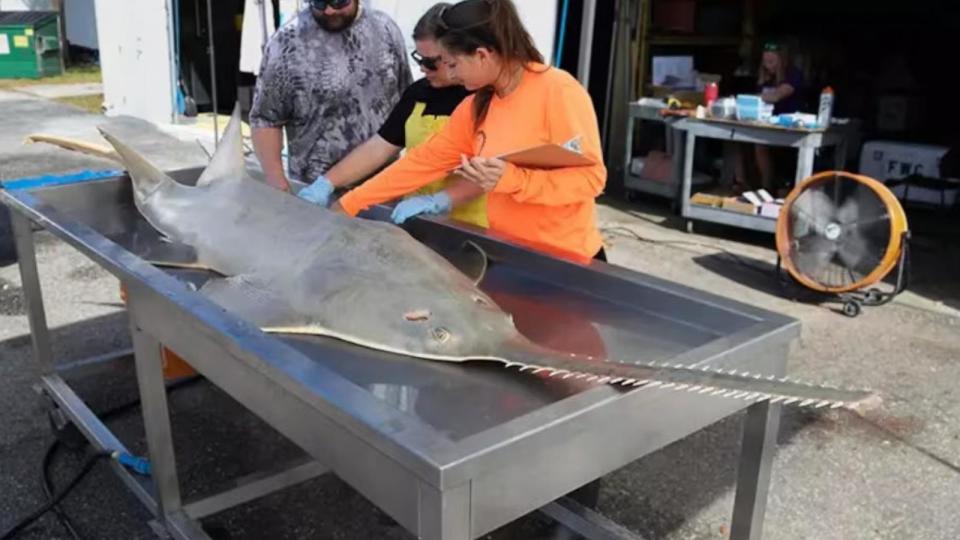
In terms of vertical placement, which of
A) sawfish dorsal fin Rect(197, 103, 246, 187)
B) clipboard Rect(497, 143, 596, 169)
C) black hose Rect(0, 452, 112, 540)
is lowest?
black hose Rect(0, 452, 112, 540)

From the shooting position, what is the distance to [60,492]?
113 inches

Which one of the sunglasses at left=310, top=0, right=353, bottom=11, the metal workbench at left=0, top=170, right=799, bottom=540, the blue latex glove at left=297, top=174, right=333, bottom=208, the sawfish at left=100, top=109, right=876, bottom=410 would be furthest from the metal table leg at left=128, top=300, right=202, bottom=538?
the sunglasses at left=310, top=0, right=353, bottom=11

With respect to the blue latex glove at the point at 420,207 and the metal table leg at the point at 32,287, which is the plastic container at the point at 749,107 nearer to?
the blue latex glove at the point at 420,207

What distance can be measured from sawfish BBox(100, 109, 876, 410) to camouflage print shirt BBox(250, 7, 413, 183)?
1.04 meters

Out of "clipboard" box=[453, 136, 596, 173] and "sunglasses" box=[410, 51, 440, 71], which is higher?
"sunglasses" box=[410, 51, 440, 71]

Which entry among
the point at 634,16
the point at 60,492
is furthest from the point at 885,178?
the point at 60,492

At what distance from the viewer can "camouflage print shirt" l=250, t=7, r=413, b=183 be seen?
3488mm

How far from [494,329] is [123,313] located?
3537 mm

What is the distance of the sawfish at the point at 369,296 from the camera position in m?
1.47

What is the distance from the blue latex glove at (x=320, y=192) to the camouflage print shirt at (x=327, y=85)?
0.66 metres

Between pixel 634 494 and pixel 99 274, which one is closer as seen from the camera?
pixel 634 494

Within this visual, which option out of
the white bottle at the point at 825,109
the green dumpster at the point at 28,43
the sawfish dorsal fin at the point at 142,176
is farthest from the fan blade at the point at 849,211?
the green dumpster at the point at 28,43

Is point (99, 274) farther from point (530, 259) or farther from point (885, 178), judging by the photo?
point (885, 178)

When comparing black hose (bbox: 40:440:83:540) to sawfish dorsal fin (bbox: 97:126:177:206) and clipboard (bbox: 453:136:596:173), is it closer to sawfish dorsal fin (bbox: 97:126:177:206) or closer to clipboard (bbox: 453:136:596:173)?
sawfish dorsal fin (bbox: 97:126:177:206)
